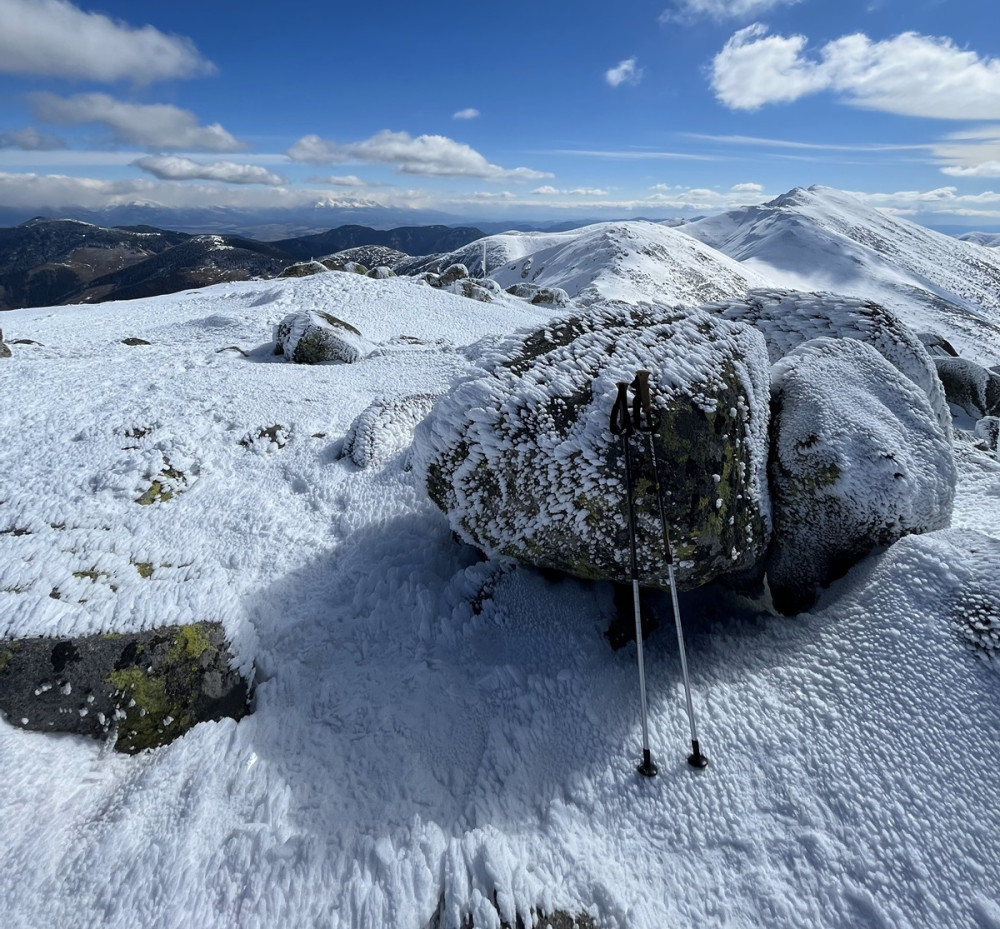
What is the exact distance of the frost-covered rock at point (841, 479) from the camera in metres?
9.91

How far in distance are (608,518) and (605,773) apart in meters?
3.76

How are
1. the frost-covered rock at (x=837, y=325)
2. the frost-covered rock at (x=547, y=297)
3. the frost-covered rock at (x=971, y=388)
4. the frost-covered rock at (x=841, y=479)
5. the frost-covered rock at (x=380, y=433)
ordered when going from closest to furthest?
the frost-covered rock at (x=841, y=479) → the frost-covered rock at (x=837, y=325) → the frost-covered rock at (x=380, y=433) → the frost-covered rock at (x=971, y=388) → the frost-covered rock at (x=547, y=297)

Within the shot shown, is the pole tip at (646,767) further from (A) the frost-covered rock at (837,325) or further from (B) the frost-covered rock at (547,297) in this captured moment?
(B) the frost-covered rock at (547,297)

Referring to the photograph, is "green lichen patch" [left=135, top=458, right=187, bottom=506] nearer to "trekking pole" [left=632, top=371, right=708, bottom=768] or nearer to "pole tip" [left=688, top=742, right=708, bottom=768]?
"trekking pole" [left=632, top=371, right=708, bottom=768]

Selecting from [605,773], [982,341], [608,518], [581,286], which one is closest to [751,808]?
[605,773]

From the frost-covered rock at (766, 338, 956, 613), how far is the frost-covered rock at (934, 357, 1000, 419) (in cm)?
1533

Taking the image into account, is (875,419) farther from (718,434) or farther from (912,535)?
(718,434)

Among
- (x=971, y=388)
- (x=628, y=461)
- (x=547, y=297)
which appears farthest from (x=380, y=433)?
(x=547, y=297)

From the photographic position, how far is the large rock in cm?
774

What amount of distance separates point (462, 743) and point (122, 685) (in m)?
5.33

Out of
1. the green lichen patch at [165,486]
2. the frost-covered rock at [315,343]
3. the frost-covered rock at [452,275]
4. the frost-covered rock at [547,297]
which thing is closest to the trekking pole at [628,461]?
the green lichen patch at [165,486]

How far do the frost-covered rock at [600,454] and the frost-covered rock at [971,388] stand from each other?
19011 millimetres

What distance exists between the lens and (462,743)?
818cm

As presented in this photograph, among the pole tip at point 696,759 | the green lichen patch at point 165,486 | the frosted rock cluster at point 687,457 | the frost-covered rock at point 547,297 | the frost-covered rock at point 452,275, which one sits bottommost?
the frost-covered rock at point 547,297
